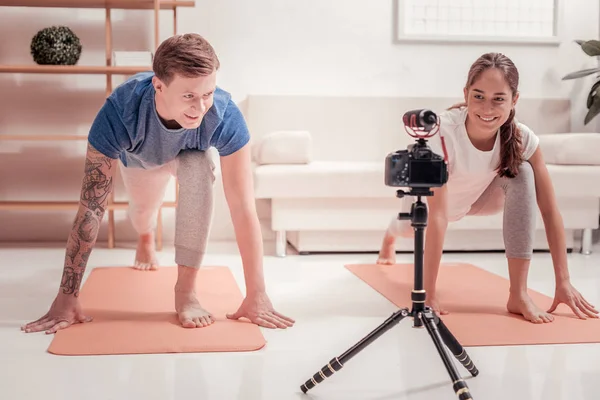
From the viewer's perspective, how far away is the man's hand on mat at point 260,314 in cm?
210

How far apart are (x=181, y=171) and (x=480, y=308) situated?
1002 mm

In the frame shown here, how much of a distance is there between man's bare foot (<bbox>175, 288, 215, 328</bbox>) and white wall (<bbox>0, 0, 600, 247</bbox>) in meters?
1.97

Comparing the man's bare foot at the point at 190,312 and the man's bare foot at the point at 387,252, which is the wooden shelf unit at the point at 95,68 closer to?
the man's bare foot at the point at 387,252

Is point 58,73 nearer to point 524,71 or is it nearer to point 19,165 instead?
point 19,165

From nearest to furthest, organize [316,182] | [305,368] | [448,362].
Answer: [448,362] < [305,368] < [316,182]

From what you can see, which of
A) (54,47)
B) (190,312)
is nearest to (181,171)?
(190,312)

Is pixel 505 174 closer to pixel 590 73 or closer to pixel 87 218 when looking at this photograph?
pixel 87 218

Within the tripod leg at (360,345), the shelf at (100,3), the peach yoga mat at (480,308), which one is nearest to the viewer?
the tripod leg at (360,345)

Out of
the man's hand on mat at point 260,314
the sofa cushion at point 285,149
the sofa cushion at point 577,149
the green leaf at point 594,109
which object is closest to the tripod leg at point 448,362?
the man's hand on mat at point 260,314

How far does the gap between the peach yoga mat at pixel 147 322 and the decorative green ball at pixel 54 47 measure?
1.30m

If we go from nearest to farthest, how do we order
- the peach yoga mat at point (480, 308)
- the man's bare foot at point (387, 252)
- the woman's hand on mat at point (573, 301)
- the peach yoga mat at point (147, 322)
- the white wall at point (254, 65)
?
the peach yoga mat at point (147, 322) → the peach yoga mat at point (480, 308) → the woman's hand on mat at point (573, 301) → the man's bare foot at point (387, 252) → the white wall at point (254, 65)

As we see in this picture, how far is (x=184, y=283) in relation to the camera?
2.16 m

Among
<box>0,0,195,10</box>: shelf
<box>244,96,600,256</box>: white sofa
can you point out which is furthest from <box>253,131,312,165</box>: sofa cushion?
<box>0,0,195,10</box>: shelf

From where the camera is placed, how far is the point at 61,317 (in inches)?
80.7
